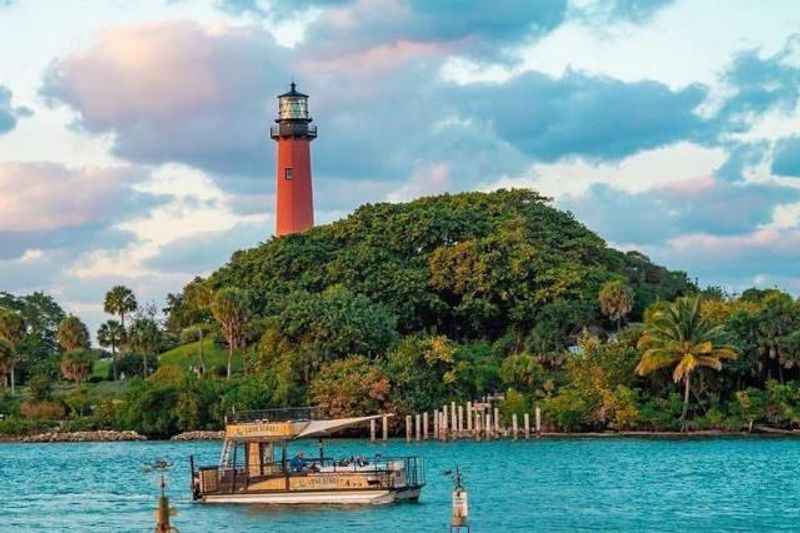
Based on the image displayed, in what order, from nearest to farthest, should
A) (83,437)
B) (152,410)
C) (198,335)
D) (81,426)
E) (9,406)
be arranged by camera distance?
(152,410), (83,437), (81,426), (9,406), (198,335)

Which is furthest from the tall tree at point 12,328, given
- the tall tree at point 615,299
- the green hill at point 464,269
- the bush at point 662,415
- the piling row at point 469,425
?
the bush at point 662,415

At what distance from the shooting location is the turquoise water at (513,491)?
50469 millimetres

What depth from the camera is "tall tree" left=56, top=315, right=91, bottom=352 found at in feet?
407

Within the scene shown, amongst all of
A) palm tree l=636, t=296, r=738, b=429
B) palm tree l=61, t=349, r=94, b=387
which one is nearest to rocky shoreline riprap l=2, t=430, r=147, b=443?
palm tree l=61, t=349, r=94, b=387

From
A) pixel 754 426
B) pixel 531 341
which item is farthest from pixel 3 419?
pixel 754 426

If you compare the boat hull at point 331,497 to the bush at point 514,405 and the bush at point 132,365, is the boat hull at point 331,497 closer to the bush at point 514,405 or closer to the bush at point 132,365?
the bush at point 514,405

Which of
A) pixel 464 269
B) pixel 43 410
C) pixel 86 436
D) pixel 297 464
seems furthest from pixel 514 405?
pixel 297 464

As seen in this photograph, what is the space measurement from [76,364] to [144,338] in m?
5.50

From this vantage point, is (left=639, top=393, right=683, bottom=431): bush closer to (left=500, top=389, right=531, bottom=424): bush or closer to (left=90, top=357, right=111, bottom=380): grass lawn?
(left=500, top=389, right=531, bottom=424): bush

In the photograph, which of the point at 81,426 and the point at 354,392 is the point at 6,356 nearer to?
the point at 81,426

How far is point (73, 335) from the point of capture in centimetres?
12419

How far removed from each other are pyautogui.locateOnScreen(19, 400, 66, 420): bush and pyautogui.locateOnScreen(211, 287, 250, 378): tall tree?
499 inches

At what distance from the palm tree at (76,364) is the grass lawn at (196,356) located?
6256 millimetres

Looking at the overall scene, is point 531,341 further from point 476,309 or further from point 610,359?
point 610,359
